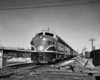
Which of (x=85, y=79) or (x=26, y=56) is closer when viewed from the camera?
(x=85, y=79)

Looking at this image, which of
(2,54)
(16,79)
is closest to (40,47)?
(2,54)

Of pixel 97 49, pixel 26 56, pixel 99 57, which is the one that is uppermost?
pixel 97 49

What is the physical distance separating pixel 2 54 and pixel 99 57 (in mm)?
11421

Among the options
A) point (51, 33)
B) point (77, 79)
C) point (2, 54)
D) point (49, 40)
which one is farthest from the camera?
point (51, 33)

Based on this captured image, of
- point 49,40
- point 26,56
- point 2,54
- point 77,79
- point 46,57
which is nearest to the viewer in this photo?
point 77,79

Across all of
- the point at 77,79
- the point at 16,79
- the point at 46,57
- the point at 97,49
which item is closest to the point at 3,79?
the point at 16,79

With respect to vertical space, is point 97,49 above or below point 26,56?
above

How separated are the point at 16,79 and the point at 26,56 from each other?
33.7 meters

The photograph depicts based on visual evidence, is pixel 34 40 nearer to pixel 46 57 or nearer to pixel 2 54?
pixel 46 57

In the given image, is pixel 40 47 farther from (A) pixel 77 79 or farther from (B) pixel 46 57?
(A) pixel 77 79

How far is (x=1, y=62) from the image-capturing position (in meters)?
9.84

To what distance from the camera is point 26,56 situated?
3828 centimetres

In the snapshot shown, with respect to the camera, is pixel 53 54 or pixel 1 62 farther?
pixel 53 54

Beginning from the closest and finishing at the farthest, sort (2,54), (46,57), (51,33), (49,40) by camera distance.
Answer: (2,54) < (46,57) < (49,40) < (51,33)
